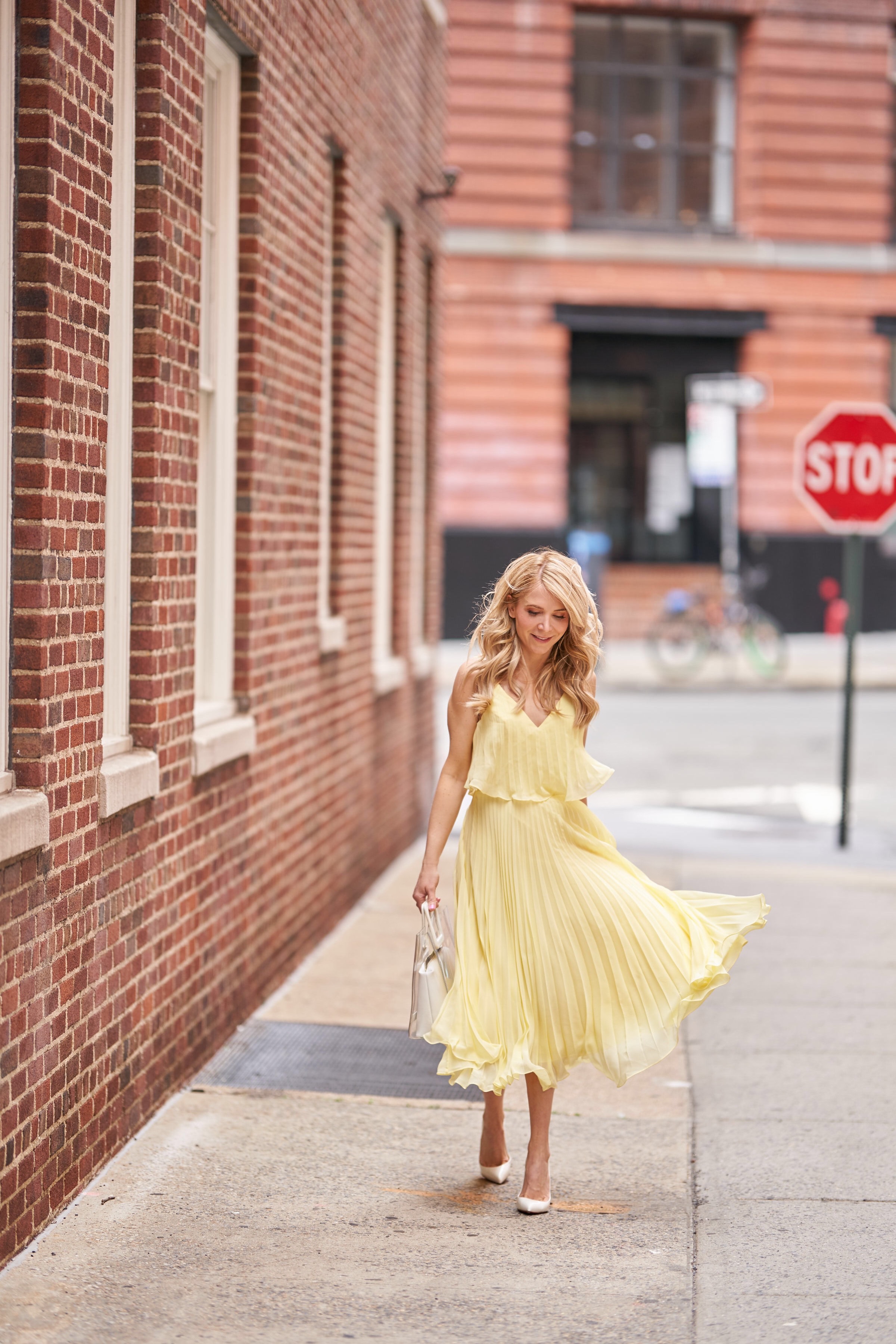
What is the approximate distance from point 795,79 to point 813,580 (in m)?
7.40

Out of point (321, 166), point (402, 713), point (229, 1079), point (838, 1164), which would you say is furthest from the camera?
point (402, 713)

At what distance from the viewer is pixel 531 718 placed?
473 centimetres

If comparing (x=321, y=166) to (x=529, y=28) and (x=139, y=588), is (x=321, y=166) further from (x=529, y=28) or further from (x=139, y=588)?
(x=529, y=28)

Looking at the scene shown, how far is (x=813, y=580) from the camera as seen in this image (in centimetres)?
2652

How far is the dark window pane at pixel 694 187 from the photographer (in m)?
26.1

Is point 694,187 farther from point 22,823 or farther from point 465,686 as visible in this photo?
point 22,823

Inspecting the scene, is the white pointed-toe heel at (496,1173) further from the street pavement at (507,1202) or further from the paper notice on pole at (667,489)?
the paper notice on pole at (667,489)

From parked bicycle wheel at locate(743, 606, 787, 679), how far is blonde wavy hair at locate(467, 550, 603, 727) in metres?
18.1

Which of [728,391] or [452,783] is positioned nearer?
[452,783]

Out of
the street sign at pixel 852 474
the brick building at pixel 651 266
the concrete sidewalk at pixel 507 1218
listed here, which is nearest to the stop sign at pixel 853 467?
the street sign at pixel 852 474

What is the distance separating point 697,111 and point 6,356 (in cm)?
2375

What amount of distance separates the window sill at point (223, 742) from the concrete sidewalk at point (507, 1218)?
1.06m

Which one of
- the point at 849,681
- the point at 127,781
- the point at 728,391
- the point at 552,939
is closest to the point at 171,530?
the point at 127,781

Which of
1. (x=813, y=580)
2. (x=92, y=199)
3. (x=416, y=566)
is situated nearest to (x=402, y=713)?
(x=416, y=566)
